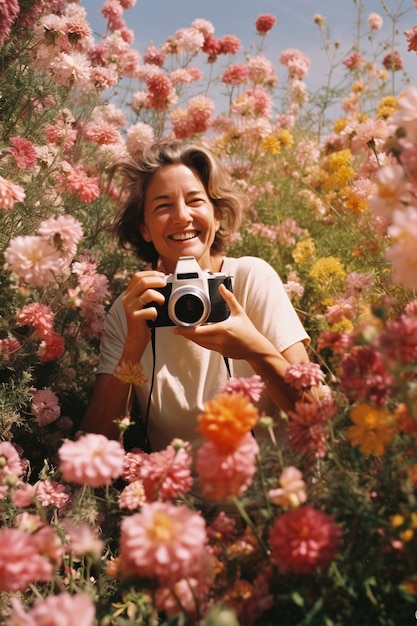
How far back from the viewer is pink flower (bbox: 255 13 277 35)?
3.63 m

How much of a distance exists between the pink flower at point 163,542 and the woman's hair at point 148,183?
5.02 ft

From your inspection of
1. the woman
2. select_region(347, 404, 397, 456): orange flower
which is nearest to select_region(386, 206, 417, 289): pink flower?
select_region(347, 404, 397, 456): orange flower

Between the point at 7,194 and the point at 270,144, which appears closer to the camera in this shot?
the point at 7,194

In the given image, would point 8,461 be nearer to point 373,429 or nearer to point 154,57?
point 373,429

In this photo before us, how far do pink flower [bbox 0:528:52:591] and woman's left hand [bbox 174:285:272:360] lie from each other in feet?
2.51

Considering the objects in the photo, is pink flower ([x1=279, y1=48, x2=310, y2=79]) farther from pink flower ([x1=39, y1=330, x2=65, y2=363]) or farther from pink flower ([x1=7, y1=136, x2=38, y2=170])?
pink flower ([x1=39, y1=330, x2=65, y2=363])

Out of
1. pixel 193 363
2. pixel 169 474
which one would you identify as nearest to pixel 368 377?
pixel 169 474

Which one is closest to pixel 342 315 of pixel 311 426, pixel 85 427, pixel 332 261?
pixel 332 261

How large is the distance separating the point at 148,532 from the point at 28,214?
1569 millimetres

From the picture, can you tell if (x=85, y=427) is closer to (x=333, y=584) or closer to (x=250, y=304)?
(x=250, y=304)

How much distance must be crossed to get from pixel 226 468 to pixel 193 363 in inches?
45.9

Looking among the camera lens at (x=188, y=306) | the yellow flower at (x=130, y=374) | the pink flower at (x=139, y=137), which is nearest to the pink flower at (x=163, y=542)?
the yellow flower at (x=130, y=374)

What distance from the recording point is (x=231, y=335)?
1497 millimetres

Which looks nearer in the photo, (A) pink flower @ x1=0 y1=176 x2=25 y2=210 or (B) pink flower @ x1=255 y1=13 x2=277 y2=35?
(A) pink flower @ x1=0 y1=176 x2=25 y2=210
